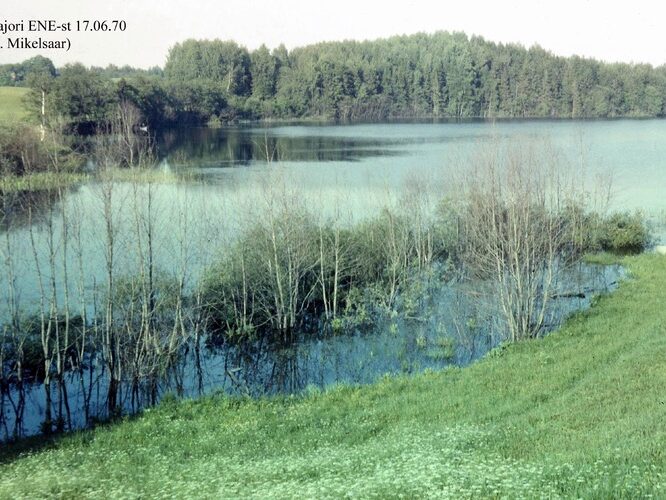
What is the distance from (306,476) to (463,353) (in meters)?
16.6

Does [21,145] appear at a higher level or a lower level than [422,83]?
lower

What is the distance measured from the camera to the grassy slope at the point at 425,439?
35.2 ft

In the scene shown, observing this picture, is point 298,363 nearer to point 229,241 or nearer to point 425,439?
point 229,241

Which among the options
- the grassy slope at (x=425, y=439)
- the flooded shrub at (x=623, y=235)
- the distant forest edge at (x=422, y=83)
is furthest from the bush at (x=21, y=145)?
the distant forest edge at (x=422, y=83)

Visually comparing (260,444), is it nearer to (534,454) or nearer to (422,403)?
(422,403)

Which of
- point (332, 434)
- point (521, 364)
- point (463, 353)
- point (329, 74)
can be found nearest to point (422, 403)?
point (332, 434)

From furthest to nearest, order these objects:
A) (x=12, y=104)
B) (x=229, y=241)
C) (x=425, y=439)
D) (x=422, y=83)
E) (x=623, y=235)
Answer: (x=422, y=83), (x=12, y=104), (x=623, y=235), (x=229, y=241), (x=425, y=439)

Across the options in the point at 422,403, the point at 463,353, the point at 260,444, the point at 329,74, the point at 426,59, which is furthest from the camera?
the point at 426,59

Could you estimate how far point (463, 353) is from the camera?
92.8 ft

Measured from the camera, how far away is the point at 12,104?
262 ft

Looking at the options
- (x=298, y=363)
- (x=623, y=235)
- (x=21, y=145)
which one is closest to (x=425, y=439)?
(x=298, y=363)

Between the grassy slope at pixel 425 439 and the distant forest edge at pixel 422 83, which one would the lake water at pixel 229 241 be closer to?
the grassy slope at pixel 425 439

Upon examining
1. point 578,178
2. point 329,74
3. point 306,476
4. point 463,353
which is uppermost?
point 329,74

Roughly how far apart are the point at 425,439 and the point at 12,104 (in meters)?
78.4
